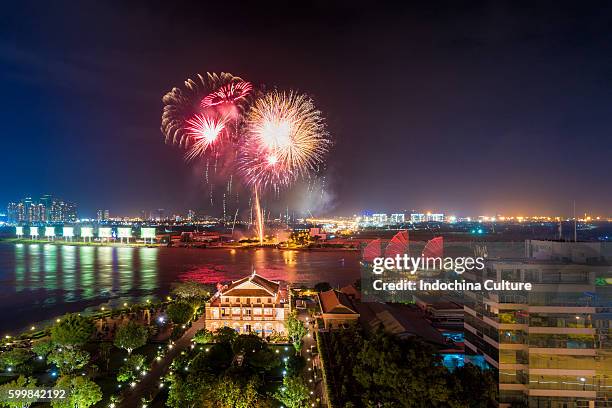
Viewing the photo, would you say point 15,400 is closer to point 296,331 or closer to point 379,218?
point 296,331

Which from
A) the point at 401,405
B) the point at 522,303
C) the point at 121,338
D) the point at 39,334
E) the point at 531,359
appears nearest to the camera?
the point at 401,405

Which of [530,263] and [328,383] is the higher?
[530,263]

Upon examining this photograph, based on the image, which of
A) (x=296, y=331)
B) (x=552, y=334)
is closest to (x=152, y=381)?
(x=296, y=331)

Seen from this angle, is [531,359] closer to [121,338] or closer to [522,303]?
[522,303]

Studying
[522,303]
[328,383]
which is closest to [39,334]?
[328,383]

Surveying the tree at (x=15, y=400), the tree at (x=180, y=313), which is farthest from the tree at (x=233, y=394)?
the tree at (x=180, y=313)

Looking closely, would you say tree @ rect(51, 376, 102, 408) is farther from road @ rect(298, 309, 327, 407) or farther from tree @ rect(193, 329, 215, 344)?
road @ rect(298, 309, 327, 407)

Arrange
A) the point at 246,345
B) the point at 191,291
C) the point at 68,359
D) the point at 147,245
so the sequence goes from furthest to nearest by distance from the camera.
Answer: the point at 147,245
the point at 191,291
the point at 246,345
the point at 68,359
